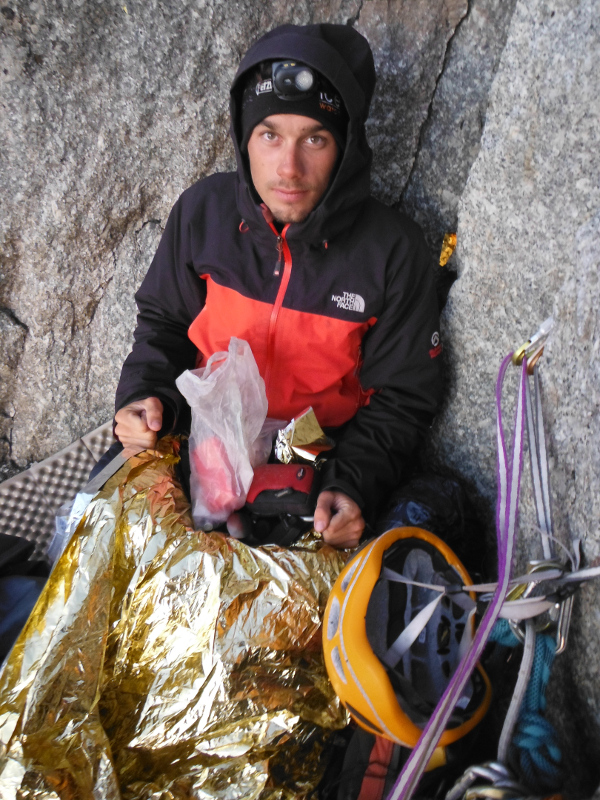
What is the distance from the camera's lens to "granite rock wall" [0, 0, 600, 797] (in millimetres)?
1126

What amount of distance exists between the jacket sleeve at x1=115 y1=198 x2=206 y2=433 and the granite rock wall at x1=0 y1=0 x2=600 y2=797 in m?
0.26

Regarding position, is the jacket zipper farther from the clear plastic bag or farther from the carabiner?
the carabiner

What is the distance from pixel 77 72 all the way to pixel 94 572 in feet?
5.10

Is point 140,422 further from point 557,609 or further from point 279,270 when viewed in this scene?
point 557,609

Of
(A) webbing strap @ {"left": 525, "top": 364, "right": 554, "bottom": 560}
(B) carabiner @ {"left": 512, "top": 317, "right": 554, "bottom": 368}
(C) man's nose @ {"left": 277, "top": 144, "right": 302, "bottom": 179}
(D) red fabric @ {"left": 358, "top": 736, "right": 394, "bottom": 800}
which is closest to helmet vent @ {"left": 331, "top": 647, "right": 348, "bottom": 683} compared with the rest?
(D) red fabric @ {"left": 358, "top": 736, "right": 394, "bottom": 800}

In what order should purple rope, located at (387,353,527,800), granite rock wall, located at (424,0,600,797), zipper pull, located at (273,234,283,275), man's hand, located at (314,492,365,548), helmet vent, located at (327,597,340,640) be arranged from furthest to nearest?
zipper pull, located at (273,234,283,275)
man's hand, located at (314,492,365,548)
helmet vent, located at (327,597,340,640)
granite rock wall, located at (424,0,600,797)
purple rope, located at (387,353,527,800)

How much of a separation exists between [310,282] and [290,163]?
0.34 meters

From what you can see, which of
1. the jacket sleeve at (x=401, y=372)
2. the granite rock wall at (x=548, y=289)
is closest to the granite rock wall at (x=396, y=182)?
the granite rock wall at (x=548, y=289)

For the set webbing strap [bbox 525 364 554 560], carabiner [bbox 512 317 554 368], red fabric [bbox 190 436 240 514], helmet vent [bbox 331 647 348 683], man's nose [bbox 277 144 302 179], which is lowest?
helmet vent [bbox 331 647 348 683]

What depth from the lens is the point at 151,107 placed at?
1859 mm

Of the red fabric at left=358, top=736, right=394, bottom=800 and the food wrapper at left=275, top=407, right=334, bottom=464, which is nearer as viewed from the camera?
the red fabric at left=358, top=736, right=394, bottom=800

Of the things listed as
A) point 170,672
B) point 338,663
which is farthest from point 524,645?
point 170,672

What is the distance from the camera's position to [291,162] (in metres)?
1.52

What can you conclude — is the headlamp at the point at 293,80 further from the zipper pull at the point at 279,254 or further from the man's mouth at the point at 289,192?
the zipper pull at the point at 279,254
